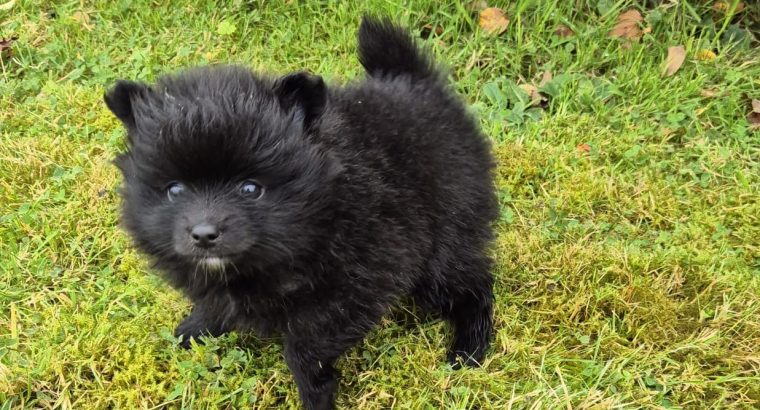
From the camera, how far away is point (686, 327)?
3.17 meters

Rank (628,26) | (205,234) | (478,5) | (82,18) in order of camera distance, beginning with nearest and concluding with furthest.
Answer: (205,234)
(628,26)
(478,5)
(82,18)

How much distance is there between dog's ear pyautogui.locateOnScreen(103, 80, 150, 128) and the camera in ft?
7.31

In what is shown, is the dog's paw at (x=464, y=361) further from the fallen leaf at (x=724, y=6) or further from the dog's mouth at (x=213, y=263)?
the fallen leaf at (x=724, y=6)

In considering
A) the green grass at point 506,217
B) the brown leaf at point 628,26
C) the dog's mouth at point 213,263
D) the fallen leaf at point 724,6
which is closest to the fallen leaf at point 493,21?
the green grass at point 506,217

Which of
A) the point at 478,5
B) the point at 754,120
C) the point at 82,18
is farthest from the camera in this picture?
the point at 82,18

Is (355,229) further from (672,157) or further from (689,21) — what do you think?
(689,21)

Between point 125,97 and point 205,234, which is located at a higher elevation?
point 125,97

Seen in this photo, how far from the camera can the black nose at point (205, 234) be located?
6.77 ft

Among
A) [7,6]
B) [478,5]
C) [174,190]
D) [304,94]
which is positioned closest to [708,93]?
[478,5]

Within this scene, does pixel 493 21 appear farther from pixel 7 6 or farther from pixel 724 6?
pixel 7 6

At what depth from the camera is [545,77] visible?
4.61m

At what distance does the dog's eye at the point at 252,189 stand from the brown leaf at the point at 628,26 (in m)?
3.55

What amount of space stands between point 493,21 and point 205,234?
3370 mm

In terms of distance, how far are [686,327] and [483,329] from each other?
3.30ft
